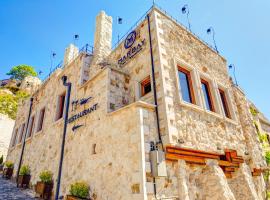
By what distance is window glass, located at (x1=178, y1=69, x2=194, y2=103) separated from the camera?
6746 millimetres

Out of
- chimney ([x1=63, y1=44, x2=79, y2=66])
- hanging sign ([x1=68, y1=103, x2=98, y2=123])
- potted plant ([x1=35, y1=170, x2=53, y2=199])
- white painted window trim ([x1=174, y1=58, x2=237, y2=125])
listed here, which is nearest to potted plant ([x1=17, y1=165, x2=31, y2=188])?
potted plant ([x1=35, y1=170, x2=53, y2=199])

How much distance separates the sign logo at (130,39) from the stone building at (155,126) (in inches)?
2.2

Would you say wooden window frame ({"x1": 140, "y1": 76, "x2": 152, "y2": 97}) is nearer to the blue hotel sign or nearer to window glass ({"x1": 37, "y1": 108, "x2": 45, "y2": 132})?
the blue hotel sign

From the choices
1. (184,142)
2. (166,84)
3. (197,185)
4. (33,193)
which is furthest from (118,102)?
(33,193)

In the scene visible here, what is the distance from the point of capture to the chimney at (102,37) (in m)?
9.74

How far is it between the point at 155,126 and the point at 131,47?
3753 millimetres

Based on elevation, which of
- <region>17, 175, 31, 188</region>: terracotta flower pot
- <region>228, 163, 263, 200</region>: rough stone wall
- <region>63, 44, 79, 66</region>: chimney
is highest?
<region>63, 44, 79, 66</region>: chimney

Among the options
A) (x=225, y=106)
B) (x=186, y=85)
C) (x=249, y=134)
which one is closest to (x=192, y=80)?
(x=186, y=85)

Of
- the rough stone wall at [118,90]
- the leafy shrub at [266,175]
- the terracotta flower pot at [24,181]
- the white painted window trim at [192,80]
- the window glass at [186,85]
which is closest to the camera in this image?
the white painted window trim at [192,80]

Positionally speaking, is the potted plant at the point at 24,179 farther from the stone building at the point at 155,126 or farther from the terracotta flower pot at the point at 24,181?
the stone building at the point at 155,126

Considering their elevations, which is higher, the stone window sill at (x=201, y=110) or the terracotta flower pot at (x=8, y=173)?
the stone window sill at (x=201, y=110)

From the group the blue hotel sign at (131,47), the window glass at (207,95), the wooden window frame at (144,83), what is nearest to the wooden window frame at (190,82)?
the window glass at (207,95)

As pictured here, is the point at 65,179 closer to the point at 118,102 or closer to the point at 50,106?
the point at 118,102

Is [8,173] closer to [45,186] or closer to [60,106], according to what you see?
[60,106]
